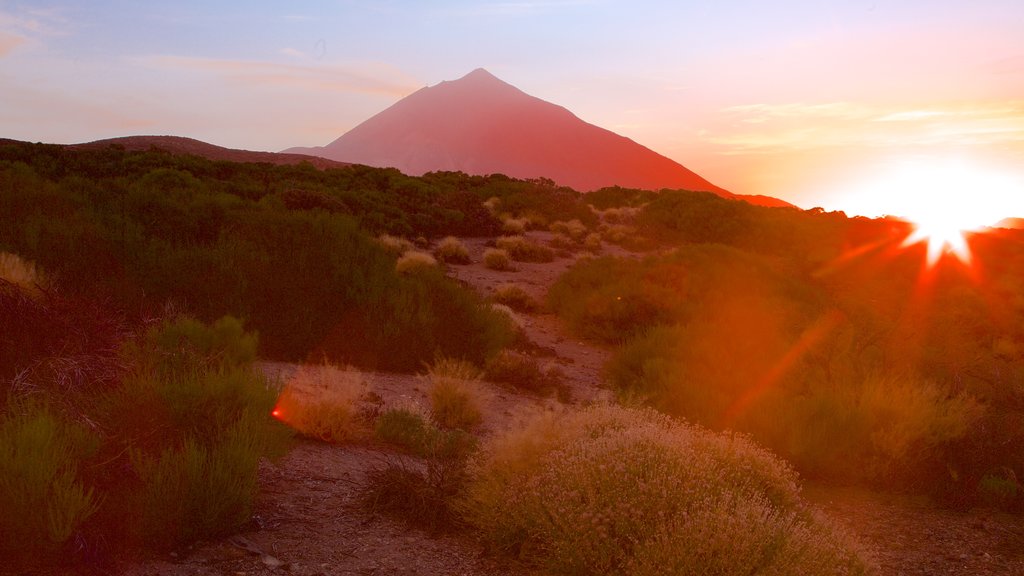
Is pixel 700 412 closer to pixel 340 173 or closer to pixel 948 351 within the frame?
pixel 948 351

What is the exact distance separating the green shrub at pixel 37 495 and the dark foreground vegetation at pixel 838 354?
580cm

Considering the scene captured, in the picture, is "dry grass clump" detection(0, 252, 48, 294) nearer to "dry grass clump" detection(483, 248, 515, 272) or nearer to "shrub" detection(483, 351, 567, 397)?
"shrub" detection(483, 351, 567, 397)

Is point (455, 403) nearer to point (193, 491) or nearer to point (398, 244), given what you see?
point (193, 491)

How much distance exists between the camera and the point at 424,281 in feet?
39.6

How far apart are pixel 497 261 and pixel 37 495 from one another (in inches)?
647

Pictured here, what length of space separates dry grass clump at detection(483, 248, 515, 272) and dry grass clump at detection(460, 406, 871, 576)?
574 inches

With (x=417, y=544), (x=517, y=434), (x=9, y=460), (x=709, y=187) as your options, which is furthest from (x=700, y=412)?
(x=709, y=187)

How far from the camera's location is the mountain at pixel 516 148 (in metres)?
146

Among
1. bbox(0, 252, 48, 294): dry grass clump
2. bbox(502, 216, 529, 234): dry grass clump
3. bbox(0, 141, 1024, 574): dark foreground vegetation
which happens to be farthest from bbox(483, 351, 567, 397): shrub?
bbox(502, 216, 529, 234): dry grass clump

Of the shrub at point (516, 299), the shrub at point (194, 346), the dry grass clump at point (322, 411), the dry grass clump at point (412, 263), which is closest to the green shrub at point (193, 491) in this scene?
the shrub at point (194, 346)

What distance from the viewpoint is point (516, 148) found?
15750 cm

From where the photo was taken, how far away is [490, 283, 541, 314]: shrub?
16.1 m

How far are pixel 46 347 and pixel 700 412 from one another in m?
6.36

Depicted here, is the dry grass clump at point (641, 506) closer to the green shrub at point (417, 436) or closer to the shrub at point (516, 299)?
the green shrub at point (417, 436)
